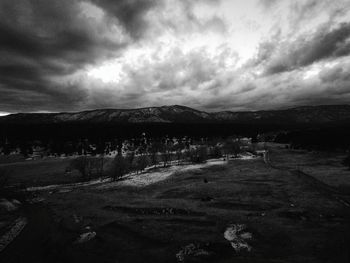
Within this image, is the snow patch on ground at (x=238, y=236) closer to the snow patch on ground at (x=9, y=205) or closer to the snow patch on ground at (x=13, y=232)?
the snow patch on ground at (x=13, y=232)

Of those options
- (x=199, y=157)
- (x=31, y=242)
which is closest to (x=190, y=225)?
(x=31, y=242)

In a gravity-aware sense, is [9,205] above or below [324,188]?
above

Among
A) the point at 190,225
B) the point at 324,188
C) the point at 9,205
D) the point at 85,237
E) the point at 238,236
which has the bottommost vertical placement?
the point at 324,188

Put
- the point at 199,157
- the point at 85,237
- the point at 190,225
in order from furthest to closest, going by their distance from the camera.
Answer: the point at 199,157 < the point at 190,225 < the point at 85,237

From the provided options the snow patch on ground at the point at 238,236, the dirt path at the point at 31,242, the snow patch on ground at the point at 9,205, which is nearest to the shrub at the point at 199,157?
the snow patch on ground at the point at 9,205

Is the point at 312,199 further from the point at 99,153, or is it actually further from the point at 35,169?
the point at 99,153

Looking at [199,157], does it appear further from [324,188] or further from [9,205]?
[9,205]

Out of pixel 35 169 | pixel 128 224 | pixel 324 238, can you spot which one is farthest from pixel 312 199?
pixel 35 169

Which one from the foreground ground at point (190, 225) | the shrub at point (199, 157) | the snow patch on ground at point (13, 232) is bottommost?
the shrub at point (199, 157)
